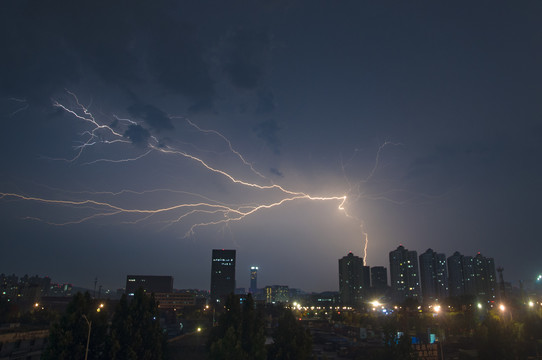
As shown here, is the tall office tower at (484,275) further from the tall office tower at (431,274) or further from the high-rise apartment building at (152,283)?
the high-rise apartment building at (152,283)

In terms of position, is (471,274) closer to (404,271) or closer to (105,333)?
(404,271)

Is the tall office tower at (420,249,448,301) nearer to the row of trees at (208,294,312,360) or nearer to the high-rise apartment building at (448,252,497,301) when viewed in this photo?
the high-rise apartment building at (448,252,497,301)

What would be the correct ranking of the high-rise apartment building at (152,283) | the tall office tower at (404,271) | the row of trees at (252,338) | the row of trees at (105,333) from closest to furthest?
the row of trees at (105,333)
the row of trees at (252,338)
the high-rise apartment building at (152,283)
the tall office tower at (404,271)

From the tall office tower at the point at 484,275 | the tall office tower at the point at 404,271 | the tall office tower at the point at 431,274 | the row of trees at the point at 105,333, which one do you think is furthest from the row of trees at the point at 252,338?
the tall office tower at the point at 404,271

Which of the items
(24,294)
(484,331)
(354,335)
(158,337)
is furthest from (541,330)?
(24,294)

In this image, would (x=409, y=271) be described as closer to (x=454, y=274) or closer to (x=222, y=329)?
(x=454, y=274)
